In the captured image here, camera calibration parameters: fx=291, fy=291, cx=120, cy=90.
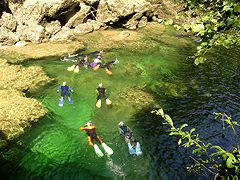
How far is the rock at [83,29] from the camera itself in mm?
42281

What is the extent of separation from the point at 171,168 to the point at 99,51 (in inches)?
807

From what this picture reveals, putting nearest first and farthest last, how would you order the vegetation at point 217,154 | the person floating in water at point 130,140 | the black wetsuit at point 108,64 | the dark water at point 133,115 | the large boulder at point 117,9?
1. the vegetation at point 217,154
2. the dark water at point 133,115
3. the person floating in water at point 130,140
4. the black wetsuit at point 108,64
5. the large boulder at point 117,9

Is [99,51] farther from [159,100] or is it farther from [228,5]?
[228,5]

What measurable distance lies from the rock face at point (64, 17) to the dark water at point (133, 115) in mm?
7586

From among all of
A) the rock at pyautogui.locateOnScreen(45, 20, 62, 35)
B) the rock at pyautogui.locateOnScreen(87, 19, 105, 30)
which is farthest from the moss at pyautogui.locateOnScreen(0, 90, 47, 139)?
the rock at pyautogui.locateOnScreen(87, 19, 105, 30)

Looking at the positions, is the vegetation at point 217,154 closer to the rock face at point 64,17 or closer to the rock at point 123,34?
the rock face at point 64,17

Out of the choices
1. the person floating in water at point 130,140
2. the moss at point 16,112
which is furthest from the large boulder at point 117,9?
the person floating in water at point 130,140

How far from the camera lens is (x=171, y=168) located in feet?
57.8

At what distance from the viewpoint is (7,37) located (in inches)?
1438

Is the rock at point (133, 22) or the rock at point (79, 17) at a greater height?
the rock at point (79, 17)

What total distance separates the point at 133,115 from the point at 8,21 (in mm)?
25264

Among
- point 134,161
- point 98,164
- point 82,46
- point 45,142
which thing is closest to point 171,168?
point 134,161

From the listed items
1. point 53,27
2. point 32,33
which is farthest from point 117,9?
point 32,33

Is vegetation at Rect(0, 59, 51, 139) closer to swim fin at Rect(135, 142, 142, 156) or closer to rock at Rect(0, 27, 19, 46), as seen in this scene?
A: rock at Rect(0, 27, 19, 46)
